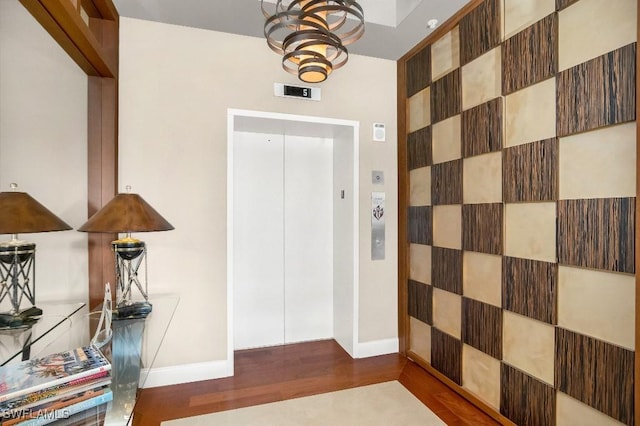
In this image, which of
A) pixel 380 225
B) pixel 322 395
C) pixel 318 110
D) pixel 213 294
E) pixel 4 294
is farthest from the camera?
pixel 380 225

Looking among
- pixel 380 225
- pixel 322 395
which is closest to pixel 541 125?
pixel 380 225

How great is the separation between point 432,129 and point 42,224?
2753 millimetres

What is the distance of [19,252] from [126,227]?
488 mm

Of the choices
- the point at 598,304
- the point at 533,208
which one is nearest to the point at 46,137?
the point at 533,208

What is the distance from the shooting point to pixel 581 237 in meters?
1.72

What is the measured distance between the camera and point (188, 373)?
2.74m

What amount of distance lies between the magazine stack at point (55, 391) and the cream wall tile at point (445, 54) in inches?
114

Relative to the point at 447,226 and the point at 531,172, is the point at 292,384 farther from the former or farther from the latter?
the point at 531,172

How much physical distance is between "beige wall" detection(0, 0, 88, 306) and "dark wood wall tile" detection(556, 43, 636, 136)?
2706 millimetres

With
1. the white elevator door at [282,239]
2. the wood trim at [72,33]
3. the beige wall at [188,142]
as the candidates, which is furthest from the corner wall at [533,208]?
the wood trim at [72,33]

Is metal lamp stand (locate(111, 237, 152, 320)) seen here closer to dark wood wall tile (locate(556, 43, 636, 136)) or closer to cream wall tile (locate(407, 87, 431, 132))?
cream wall tile (locate(407, 87, 431, 132))

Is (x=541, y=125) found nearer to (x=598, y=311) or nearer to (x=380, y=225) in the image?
(x=598, y=311)

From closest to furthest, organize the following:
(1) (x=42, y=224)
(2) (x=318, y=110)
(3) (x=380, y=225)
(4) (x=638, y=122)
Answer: (4) (x=638, y=122)
(1) (x=42, y=224)
(2) (x=318, y=110)
(3) (x=380, y=225)

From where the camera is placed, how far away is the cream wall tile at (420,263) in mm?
2963
